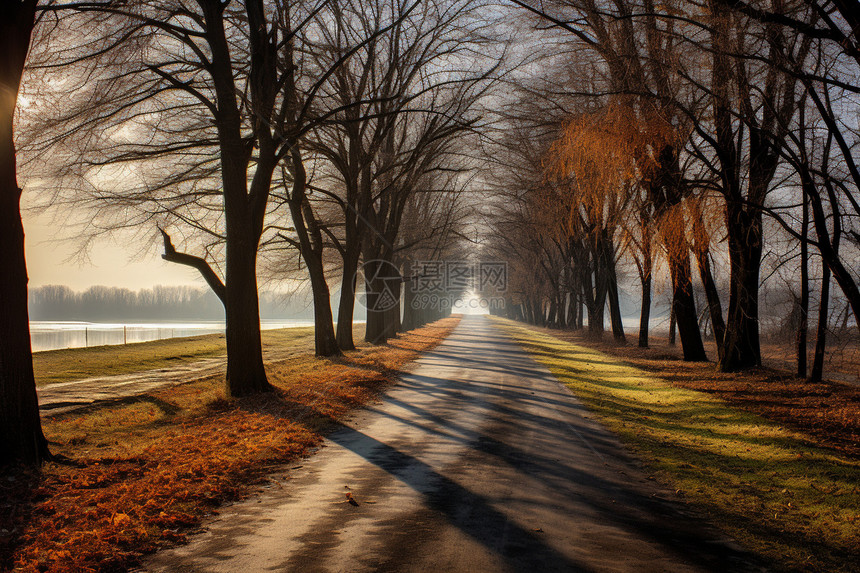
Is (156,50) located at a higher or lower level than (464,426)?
higher

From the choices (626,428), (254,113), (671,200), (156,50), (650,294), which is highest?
(156,50)

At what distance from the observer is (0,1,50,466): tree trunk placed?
21.7ft

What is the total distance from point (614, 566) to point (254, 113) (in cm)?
1026

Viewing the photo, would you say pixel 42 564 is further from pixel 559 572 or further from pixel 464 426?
pixel 464 426

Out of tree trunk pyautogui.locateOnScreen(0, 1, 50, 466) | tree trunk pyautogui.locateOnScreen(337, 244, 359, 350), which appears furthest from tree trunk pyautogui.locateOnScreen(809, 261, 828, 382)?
tree trunk pyautogui.locateOnScreen(337, 244, 359, 350)

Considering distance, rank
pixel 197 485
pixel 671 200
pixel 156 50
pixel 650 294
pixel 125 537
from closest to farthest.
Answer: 1. pixel 125 537
2. pixel 197 485
3. pixel 156 50
4. pixel 671 200
5. pixel 650 294

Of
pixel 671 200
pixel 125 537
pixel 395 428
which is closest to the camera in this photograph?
pixel 125 537

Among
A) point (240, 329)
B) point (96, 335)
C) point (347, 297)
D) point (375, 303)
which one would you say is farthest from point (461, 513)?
point (96, 335)

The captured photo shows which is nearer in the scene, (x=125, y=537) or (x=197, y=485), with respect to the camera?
(x=125, y=537)

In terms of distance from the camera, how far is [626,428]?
30.0ft

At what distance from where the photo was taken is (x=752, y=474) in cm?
667

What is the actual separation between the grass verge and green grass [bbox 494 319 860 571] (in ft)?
14.8

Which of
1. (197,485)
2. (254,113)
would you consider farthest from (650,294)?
(197,485)
